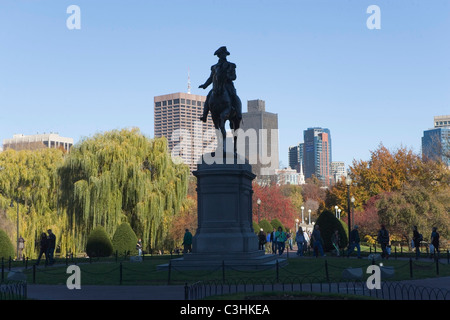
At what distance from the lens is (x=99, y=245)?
36406 millimetres

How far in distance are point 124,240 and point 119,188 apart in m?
5.37

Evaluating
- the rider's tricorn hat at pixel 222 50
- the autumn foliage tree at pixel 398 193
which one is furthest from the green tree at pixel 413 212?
the rider's tricorn hat at pixel 222 50

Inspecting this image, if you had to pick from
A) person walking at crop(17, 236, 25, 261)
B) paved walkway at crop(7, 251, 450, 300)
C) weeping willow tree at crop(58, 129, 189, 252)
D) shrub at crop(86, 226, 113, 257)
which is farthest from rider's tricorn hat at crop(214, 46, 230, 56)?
person walking at crop(17, 236, 25, 261)

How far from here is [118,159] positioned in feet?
141

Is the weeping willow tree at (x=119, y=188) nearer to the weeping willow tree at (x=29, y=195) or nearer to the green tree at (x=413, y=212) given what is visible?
the weeping willow tree at (x=29, y=195)

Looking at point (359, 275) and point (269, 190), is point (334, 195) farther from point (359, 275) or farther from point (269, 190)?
point (359, 275)

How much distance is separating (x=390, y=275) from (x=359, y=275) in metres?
1.69

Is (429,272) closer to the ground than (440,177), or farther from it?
closer to the ground

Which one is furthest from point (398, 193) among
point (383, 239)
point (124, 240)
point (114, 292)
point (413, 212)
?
point (114, 292)

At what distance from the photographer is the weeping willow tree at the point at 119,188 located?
41375 millimetres

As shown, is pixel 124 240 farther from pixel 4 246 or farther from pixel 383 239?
pixel 383 239
